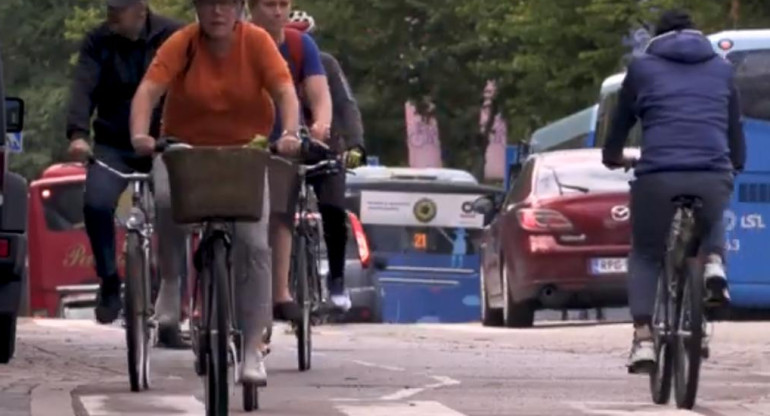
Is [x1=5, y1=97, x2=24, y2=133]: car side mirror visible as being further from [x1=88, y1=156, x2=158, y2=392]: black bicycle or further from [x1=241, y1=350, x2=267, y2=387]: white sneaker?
[x1=241, y1=350, x2=267, y2=387]: white sneaker

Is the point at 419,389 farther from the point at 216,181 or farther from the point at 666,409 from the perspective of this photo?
the point at 216,181

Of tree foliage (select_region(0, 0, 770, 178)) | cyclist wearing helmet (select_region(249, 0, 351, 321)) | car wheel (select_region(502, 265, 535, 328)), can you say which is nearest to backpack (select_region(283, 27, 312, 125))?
cyclist wearing helmet (select_region(249, 0, 351, 321))

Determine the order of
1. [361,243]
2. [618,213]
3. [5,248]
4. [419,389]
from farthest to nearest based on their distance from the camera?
[361,243] → [618,213] → [5,248] → [419,389]

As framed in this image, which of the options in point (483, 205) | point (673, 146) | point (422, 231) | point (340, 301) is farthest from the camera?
point (422, 231)

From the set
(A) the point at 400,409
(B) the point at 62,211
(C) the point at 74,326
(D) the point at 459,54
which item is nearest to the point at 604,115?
(C) the point at 74,326

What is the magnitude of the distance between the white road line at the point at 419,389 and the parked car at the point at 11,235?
252cm

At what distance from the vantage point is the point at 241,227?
9.78m

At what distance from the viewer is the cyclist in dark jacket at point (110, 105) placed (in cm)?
1270

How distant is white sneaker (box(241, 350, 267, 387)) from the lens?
32.0 ft

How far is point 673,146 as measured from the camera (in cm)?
1170

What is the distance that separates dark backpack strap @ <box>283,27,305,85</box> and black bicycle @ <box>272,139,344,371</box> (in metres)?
0.39

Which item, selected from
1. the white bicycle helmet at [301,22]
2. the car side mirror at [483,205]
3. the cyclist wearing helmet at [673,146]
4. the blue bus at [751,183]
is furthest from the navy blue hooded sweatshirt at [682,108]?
the blue bus at [751,183]

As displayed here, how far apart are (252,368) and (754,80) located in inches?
688

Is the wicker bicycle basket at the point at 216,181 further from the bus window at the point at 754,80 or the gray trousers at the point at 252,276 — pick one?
the bus window at the point at 754,80
